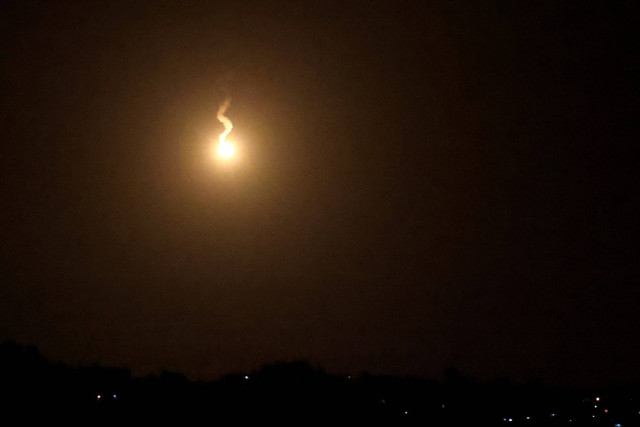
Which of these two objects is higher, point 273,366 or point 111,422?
point 273,366

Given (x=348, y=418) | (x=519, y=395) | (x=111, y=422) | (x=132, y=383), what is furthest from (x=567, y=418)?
(x=111, y=422)

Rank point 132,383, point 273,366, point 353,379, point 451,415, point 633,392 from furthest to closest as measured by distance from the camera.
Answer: point 633,392
point 273,366
point 353,379
point 451,415
point 132,383

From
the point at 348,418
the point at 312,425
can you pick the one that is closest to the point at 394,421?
the point at 348,418

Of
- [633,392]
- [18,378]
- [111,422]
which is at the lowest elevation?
[111,422]

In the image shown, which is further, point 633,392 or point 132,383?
point 633,392

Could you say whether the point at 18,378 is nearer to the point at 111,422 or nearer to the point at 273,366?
the point at 111,422

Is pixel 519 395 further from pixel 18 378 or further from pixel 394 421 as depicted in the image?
pixel 18 378

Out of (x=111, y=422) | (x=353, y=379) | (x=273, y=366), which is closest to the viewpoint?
(x=111, y=422)
